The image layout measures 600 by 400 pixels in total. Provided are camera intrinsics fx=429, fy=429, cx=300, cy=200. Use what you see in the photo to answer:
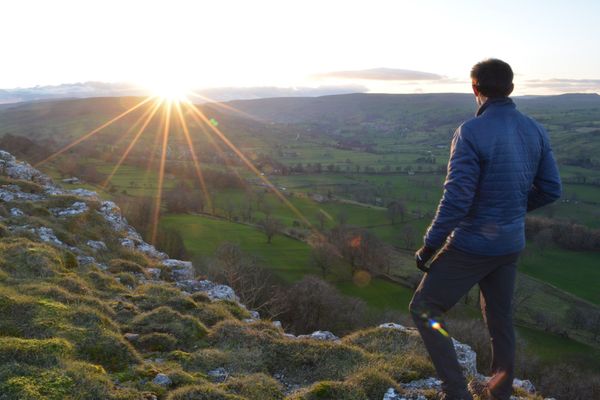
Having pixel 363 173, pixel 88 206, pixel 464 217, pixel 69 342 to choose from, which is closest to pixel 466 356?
pixel 464 217

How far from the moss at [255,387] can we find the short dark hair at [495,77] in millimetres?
5083

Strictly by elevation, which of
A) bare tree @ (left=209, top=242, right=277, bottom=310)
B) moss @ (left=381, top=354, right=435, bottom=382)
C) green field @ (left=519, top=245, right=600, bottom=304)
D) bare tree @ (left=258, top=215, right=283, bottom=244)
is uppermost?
moss @ (left=381, top=354, right=435, bottom=382)

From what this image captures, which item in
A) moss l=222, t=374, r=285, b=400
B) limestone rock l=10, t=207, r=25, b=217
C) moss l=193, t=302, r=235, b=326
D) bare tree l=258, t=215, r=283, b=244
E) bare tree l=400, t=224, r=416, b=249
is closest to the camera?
moss l=222, t=374, r=285, b=400

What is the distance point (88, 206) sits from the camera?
18375 millimetres

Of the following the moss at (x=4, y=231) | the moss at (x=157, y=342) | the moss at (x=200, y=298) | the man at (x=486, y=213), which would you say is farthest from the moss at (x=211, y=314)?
the moss at (x=4, y=231)

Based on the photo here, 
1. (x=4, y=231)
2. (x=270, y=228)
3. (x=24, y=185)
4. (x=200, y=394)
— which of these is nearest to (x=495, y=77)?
(x=200, y=394)

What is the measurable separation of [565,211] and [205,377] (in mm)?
107002

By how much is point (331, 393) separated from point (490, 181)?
12.2ft

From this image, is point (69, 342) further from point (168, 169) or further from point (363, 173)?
point (363, 173)

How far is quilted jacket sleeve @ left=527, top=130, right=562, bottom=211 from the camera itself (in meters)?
5.08

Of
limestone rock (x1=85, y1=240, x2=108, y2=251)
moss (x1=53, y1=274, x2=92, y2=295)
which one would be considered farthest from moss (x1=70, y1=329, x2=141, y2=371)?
limestone rock (x1=85, y1=240, x2=108, y2=251)

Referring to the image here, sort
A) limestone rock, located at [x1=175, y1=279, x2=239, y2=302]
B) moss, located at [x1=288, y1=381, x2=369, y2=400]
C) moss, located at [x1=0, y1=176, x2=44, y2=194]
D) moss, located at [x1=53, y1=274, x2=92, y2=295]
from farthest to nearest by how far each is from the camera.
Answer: moss, located at [x1=0, y1=176, x2=44, y2=194]
limestone rock, located at [x1=175, y1=279, x2=239, y2=302]
moss, located at [x1=53, y1=274, x2=92, y2=295]
moss, located at [x1=288, y1=381, x2=369, y2=400]

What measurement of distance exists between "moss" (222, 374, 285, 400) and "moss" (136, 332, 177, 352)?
80.4 inches

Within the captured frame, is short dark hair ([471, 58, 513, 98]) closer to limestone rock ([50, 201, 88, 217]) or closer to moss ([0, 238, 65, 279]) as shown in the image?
moss ([0, 238, 65, 279])
